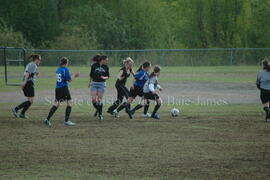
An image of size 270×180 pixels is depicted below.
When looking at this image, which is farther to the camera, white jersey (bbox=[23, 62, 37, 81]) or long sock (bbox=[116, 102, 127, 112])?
long sock (bbox=[116, 102, 127, 112])

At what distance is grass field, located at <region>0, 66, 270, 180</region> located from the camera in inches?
376

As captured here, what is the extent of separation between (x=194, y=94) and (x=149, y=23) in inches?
1517

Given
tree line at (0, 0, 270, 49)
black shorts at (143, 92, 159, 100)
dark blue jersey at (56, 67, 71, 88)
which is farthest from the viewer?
tree line at (0, 0, 270, 49)

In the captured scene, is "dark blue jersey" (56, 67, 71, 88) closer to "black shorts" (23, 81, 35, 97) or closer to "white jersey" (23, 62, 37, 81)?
"white jersey" (23, 62, 37, 81)

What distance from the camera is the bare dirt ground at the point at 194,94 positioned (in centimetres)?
2333

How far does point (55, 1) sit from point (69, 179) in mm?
64169

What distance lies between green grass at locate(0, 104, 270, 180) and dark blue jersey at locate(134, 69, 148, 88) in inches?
46.0

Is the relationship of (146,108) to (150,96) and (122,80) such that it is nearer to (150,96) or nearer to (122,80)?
(150,96)

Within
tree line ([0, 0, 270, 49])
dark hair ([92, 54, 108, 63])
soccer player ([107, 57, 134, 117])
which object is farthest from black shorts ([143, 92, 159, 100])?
tree line ([0, 0, 270, 49])

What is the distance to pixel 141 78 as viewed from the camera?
57.7 ft

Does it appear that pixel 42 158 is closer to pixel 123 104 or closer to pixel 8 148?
pixel 8 148

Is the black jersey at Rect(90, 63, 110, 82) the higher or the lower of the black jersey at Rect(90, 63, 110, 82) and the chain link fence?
the higher

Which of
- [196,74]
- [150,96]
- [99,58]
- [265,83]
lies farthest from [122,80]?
[196,74]

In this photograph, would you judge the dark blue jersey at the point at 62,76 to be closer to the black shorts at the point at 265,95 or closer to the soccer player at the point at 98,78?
the soccer player at the point at 98,78
